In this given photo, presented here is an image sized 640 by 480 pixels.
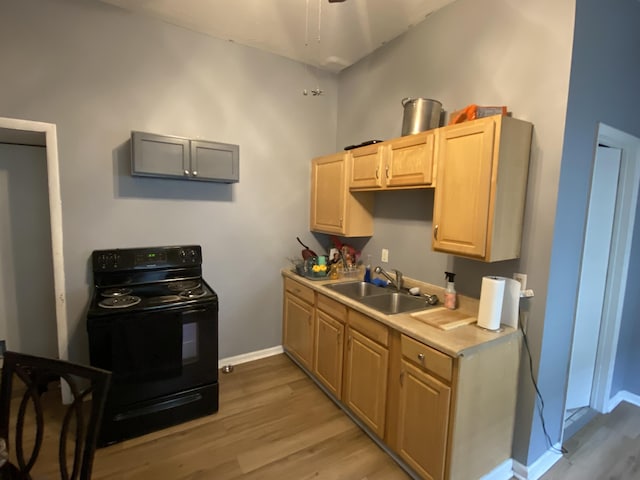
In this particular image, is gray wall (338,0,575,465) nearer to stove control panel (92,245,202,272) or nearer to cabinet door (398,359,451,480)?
cabinet door (398,359,451,480)

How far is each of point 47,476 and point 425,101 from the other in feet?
10.6

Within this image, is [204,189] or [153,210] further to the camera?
[204,189]

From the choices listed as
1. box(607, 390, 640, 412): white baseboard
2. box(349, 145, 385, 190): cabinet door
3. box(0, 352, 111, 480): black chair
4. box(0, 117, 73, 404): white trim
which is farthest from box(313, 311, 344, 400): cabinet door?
box(607, 390, 640, 412): white baseboard

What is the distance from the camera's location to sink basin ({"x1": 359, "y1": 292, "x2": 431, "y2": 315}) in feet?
7.91

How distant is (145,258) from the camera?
99.6 inches

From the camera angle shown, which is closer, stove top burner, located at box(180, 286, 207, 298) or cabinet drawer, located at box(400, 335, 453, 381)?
cabinet drawer, located at box(400, 335, 453, 381)

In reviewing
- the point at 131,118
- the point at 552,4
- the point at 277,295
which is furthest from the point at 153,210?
the point at 552,4

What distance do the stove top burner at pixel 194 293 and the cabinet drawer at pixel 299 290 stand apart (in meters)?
0.87

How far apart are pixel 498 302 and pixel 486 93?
132cm

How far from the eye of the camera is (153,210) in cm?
261

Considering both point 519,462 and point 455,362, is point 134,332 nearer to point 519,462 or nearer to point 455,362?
point 455,362

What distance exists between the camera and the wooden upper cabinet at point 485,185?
66.6 inches

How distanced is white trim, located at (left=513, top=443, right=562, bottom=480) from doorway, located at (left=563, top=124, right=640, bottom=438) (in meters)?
0.32

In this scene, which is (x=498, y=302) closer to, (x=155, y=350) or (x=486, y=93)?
(x=486, y=93)
